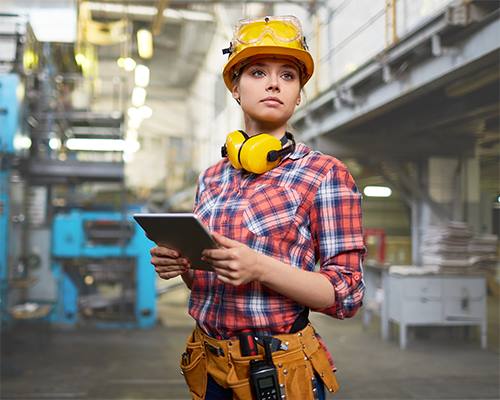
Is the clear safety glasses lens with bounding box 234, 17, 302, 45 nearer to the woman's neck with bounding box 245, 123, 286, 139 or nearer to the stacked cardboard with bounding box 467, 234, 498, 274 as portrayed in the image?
the woman's neck with bounding box 245, 123, 286, 139

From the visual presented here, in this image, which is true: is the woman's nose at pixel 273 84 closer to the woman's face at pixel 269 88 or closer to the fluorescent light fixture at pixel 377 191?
the woman's face at pixel 269 88

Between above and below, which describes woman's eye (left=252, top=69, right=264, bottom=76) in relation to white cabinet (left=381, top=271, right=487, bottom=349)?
above

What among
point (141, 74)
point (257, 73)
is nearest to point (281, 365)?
point (257, 73)

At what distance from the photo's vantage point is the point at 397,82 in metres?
4.02

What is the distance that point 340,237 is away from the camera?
1183mm

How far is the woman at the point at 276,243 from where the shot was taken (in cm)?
117

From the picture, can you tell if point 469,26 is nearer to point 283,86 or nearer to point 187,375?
point 283,86

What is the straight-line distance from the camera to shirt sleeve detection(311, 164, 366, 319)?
1177 mm

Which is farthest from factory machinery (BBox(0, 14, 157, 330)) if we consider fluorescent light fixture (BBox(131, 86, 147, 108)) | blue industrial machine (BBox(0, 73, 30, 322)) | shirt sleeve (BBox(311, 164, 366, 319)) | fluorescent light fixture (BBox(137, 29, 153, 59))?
shirt sleeve (BBox(311, 164, 366, 319))

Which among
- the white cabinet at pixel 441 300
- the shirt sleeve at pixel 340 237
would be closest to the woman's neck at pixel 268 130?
the shirt sleeve at pixel 340 237

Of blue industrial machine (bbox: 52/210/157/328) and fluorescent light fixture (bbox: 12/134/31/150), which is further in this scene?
blue industrial machine (bbox: 52/210/157/328)

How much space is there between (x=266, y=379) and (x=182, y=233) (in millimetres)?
445

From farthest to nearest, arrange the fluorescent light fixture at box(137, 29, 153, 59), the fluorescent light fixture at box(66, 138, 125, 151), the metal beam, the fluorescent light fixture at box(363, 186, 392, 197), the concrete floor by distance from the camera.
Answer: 1. the fluorescent light fixture at box(363, 186, 392, 197)
2. the fluorescent light fixture at box(137, 29, 153, 59)
3. the fluorescent light fixture at box(66, 138, 125, 151)
4. the concrete floor
5. the metal beam

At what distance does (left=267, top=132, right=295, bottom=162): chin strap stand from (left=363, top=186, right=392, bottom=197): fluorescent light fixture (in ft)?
31.8
